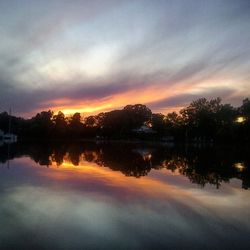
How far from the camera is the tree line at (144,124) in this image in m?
Result: 87.4

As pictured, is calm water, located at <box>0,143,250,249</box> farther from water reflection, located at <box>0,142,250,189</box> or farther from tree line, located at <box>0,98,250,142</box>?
tree line, located at <box>0,98,250,142</box>

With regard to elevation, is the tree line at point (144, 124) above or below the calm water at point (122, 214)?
above

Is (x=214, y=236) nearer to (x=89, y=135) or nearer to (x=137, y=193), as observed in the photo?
(x=137, y=193)

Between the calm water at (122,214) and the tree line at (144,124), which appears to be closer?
the calm water at (122,214)

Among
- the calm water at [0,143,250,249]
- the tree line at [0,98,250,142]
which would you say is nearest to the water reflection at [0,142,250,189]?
the calm water at [0,143,250,249]

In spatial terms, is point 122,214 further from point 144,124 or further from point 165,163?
point 144,124

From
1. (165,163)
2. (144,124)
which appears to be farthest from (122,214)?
(144,124)

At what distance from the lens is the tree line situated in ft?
287

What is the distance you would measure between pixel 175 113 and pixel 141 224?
11580cm

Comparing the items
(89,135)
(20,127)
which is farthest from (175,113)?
(20,127)

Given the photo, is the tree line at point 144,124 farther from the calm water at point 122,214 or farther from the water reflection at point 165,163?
the calm water at point 122,214

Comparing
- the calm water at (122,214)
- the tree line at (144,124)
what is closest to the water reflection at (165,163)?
the calm water at (122,214)

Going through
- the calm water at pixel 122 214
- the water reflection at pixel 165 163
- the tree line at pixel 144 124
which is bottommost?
the calm water at pixel 122 214

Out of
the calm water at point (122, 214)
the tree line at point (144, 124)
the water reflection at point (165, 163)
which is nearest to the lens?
the calm water at point (122, 214)
